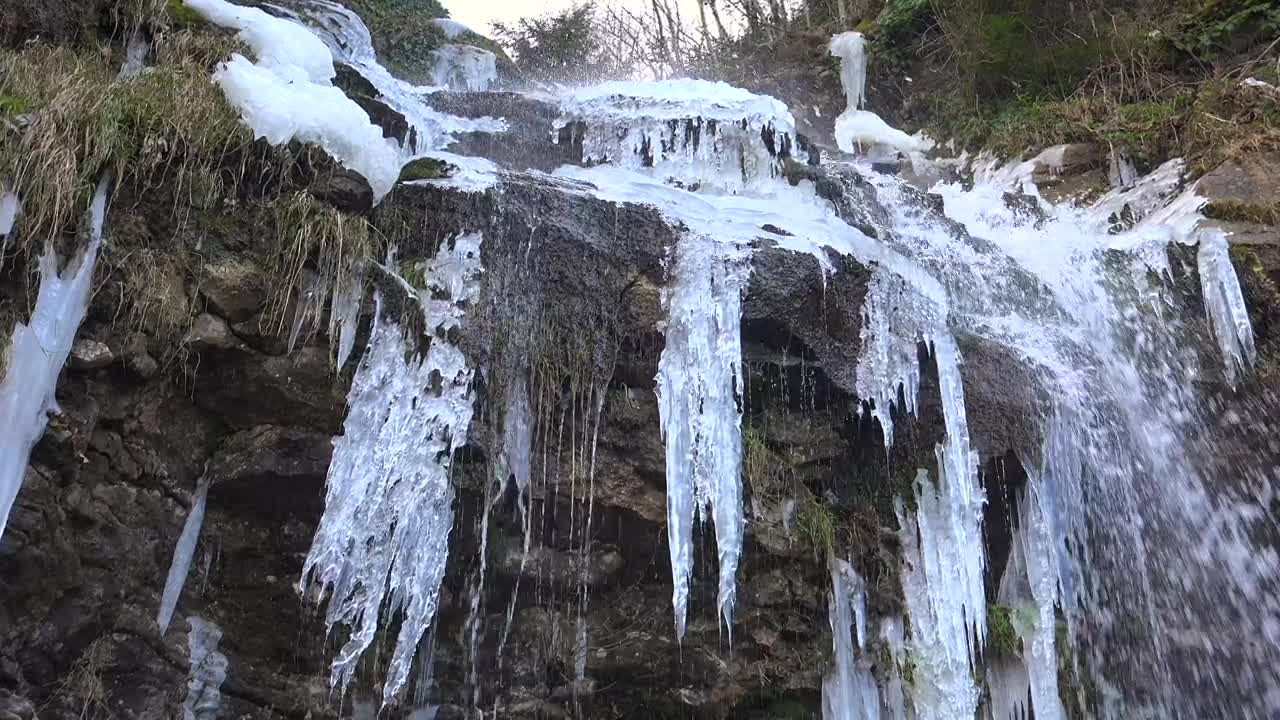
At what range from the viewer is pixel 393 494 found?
441 centimetres

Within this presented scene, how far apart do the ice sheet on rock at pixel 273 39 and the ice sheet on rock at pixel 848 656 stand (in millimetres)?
4710

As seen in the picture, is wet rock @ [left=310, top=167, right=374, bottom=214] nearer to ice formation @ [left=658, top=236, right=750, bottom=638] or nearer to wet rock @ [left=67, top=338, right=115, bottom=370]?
wet rock @ [left=67, top=338, right=115, bottom=370]

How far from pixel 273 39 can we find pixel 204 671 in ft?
13.8

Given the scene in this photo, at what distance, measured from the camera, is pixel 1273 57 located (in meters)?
8.36

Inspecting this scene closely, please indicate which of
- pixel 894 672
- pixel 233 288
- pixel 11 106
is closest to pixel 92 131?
pixel 11 106

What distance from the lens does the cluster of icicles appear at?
14.3 ft

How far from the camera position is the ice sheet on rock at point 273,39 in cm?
598

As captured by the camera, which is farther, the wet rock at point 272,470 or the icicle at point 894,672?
the icicle at point 894,672

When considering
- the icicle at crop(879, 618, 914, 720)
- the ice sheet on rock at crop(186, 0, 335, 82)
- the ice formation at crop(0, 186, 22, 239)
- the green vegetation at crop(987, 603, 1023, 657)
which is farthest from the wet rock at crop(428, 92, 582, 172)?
the green vegetation at crop(987, 603, 1023, 657)

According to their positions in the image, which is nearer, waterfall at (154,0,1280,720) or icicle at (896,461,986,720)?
waterfall at (154,0,1280,720)

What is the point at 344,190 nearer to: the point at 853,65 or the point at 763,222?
the point at 763,222

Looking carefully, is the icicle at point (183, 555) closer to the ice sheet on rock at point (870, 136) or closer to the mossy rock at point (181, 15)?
the mossy rock at point (181, 15)

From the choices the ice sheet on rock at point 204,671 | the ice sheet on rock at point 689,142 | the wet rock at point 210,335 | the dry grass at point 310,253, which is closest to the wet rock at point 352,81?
the ice sheet on rock at point 689,142

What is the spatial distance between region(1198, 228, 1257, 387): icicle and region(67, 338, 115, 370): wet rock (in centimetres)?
676
